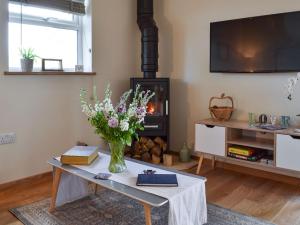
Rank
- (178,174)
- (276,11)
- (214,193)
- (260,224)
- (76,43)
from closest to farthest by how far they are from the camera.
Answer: (178,174) < (260,224) < (214,193) < (276,11) < (76,43)

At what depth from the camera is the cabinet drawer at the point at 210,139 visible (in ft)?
10.4

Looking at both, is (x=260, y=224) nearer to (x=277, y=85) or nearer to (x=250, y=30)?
(x=277, y=85)

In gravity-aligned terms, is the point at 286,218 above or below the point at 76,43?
below

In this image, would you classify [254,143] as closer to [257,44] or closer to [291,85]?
[291,85]

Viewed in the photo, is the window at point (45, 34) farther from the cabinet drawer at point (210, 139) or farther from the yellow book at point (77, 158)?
the cabinet drawer at point (210, 139)

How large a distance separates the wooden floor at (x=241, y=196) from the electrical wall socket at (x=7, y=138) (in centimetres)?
44

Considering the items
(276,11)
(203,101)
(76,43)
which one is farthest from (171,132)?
(276,11)

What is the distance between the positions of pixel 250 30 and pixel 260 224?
193 centimetres

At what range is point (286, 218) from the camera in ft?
7.74

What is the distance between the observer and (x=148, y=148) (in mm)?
3812

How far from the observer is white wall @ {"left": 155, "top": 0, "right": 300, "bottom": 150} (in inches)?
126

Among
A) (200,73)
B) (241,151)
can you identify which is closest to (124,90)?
(200,73)

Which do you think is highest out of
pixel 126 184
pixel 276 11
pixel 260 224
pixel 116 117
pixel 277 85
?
pixel 276 11

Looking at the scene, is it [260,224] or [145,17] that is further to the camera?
[145,17]
